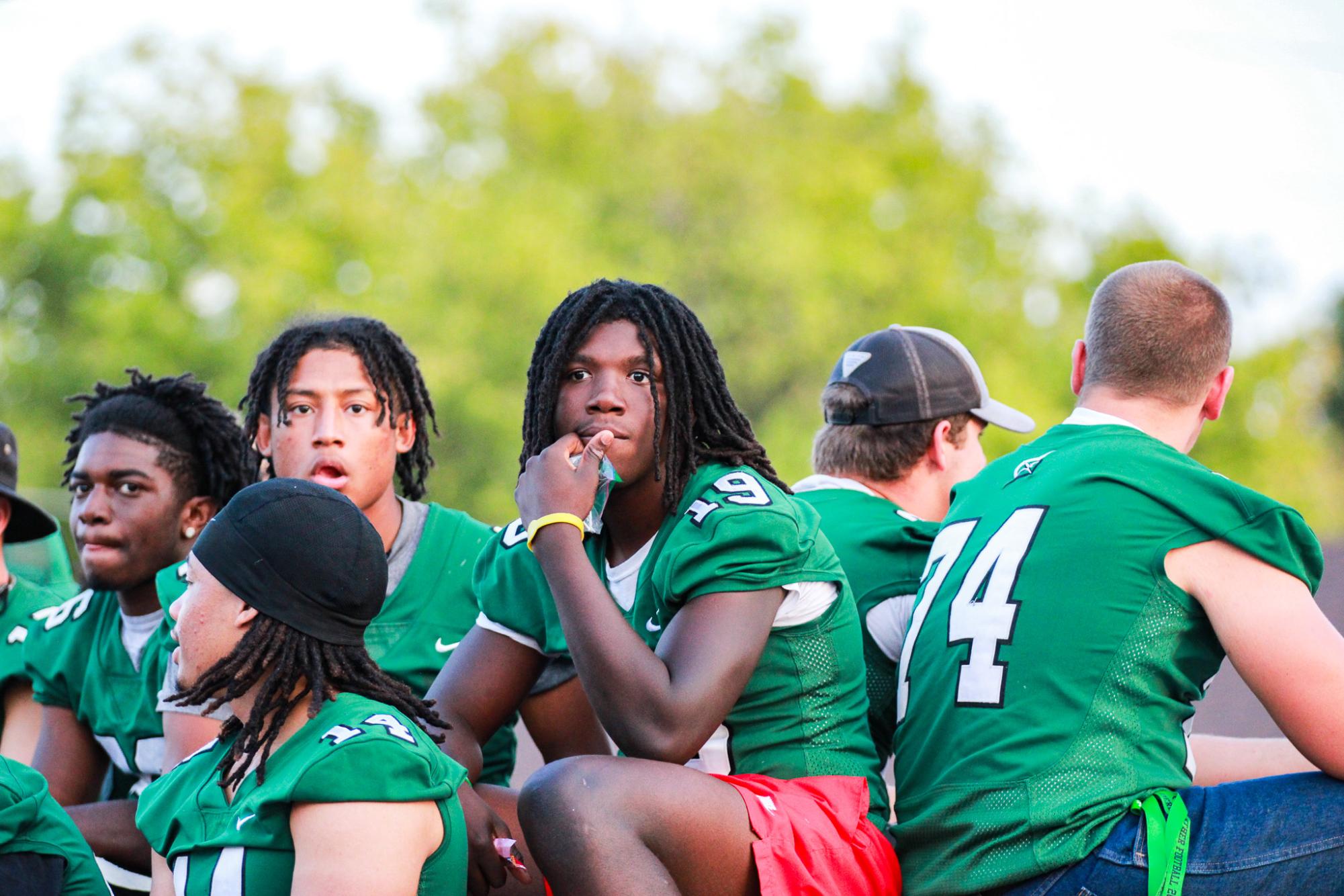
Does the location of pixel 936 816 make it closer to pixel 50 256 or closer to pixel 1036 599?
pixel 1036 599

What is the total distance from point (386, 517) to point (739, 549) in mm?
1592

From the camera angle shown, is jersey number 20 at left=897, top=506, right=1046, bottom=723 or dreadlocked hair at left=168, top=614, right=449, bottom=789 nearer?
dreadlocked hair at left=168, top=614, right=449, bottom=789

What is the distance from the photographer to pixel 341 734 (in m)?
2.37

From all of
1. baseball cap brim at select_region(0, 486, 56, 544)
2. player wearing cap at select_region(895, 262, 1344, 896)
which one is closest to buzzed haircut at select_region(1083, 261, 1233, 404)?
player wearing cap at select_region(895, 262, 1344, 896)

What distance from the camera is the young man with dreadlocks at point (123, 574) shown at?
13.2 feet

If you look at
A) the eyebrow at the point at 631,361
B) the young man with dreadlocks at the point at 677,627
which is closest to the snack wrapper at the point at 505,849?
the young man with dreadlocks at the point at 677,627

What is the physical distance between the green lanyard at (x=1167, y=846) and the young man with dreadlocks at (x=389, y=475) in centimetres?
165

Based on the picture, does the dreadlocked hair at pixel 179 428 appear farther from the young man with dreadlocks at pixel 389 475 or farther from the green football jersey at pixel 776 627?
the green football jersey at pixel 776 627

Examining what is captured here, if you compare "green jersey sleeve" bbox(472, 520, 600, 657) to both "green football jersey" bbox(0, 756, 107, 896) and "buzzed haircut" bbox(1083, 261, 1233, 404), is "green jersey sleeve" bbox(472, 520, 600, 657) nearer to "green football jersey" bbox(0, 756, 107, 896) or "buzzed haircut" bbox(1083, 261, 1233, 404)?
"green football jersey" bbox(0, 756, 107, 896)

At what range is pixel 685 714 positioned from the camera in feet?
8.66

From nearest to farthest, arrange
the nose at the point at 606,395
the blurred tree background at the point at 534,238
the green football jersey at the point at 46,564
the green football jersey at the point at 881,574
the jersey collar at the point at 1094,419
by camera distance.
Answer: the jersey collar at the point at 1094,419 < the nose at the point at 606,395 < the green football jersey at the point at 881,574 < the green football jersey at the point at 46,564 < the blurred tree background at the point at 534,238

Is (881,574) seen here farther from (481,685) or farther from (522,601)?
(481,685)

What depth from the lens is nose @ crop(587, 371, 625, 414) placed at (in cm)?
314

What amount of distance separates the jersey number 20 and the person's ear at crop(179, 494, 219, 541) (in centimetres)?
237
